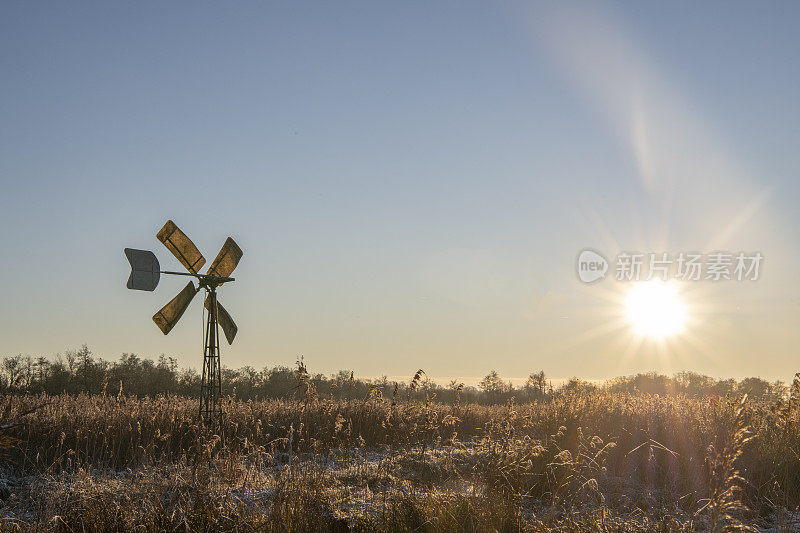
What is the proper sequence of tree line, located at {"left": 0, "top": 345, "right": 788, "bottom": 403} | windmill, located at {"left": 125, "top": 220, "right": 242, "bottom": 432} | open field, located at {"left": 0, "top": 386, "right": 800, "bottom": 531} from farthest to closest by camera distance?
tree line, located at {"left": 0, "top": 345, "right": 788, "bottom": 403}, windmill, located at {"left": 125, "top": 220, "right": 242, "bottom": 432}, open field, located at {"left": 0, "top": 386, "right": 800, "bottom": 531}

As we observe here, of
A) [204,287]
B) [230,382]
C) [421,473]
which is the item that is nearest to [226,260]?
[204,287]

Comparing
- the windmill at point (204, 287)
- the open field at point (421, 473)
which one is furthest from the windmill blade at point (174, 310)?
the open field at point (421, 473)

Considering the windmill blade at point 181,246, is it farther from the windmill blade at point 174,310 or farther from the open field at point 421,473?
the open field at point 421,473

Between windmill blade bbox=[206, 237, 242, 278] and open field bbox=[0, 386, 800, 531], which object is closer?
open field bbox=[0, 386, 800, 531]

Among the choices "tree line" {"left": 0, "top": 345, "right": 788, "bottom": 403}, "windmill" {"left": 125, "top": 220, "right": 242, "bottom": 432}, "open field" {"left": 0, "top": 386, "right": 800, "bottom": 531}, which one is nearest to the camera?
"open field" {"left": 0, "top": 386, "right": 800, "bottom": 531}

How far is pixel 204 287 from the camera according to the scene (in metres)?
14.3

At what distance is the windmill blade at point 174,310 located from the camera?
1348 cm

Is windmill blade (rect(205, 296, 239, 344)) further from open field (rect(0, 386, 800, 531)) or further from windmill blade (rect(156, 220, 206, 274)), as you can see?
open field (rect(0, 386, 800, 531))

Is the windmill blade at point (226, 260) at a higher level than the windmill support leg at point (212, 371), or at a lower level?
higher

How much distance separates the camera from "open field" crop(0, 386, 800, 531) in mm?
6461

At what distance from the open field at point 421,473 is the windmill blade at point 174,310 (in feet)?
9.20

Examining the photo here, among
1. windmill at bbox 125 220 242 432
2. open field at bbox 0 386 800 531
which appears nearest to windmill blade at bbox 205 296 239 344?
windmill at bbox 125 220 242 432

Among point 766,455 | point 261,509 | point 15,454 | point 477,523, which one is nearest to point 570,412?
point 766,455

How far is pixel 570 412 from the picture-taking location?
14.3 metres
